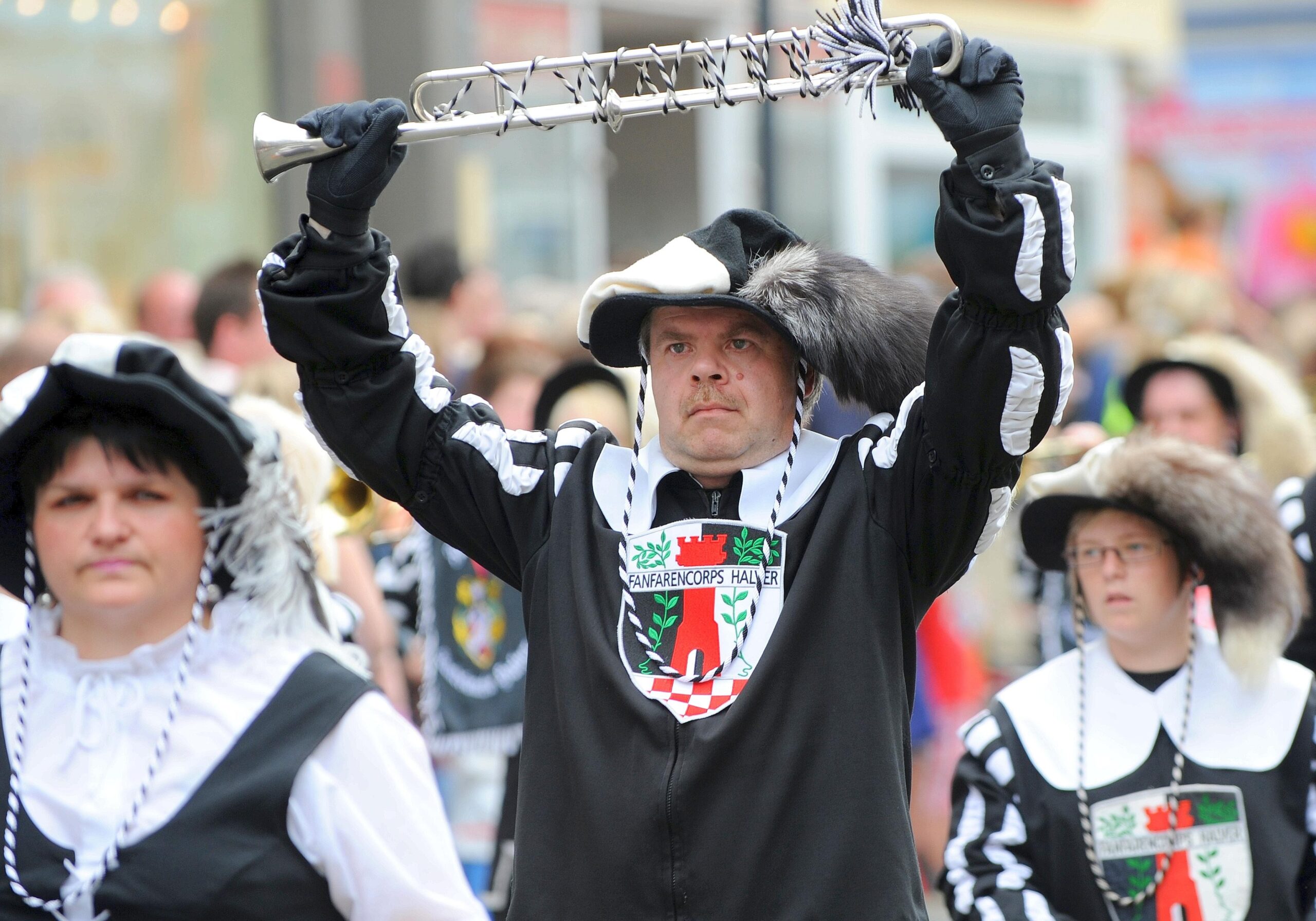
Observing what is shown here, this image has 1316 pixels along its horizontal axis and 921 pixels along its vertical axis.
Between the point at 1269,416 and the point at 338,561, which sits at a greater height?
the point at 1269,416

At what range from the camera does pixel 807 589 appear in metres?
2.95

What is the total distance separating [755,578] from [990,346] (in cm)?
59

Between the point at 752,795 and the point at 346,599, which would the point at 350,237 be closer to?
the point at 752,795

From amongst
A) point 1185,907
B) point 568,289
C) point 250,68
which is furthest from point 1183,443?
point 250,68

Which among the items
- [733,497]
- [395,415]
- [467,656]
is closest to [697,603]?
[733,497]

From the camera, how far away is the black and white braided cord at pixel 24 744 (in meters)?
2.96

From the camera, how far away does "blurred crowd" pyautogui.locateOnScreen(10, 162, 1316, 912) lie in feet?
17.8

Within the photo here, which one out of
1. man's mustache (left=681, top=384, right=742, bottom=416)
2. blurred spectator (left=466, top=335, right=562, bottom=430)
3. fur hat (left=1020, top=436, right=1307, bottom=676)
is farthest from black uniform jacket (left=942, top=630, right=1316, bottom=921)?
blurred spectator (left=466, top=335, right=562, bottom=430)

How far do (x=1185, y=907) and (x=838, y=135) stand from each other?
14945 mm

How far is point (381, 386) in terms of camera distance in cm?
307

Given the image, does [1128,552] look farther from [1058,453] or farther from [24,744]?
[24,744]

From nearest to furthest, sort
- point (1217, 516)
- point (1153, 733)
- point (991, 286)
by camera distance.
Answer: point (991, 286) < point (1153, 733) < point (1217, 516)

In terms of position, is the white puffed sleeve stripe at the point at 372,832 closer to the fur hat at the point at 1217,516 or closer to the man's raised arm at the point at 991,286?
the man's raised arm at the point at 991,286

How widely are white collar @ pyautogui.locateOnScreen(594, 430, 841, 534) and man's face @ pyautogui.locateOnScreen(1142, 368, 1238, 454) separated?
3258mm
